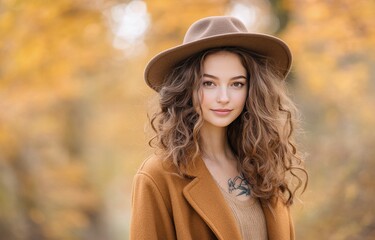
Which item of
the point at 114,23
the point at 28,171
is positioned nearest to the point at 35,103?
the point at 28,171

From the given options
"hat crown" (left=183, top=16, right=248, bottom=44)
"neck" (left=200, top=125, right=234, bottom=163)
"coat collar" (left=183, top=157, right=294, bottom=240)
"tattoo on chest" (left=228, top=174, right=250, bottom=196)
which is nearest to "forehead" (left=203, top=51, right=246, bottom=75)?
"hat crown" (left=183, top=16, right=248, bottom=44)

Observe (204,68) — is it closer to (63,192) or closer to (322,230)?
(322,230)

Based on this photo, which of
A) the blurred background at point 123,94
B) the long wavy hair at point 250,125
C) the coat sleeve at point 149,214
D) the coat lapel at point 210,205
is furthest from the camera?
the blurred background at point 123,94

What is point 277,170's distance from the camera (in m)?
3.50

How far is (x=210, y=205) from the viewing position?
316cm

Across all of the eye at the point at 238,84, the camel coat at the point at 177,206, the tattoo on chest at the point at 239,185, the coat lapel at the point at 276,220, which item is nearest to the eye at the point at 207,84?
the eye at the point at 238,84

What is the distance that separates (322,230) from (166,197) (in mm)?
3086

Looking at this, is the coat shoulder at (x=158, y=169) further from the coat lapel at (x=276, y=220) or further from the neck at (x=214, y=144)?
the coat lapel at (x=276, y=220)

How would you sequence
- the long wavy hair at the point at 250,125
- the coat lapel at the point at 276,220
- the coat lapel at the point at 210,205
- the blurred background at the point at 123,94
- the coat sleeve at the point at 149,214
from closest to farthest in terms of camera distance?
the coat sleeve at the point at 149,214
the coat lapel at the point at 210,205
the long wavy hair at the point at 250,125
the coat lapel at the point at 276,220
the blurred background at the point at 123,94

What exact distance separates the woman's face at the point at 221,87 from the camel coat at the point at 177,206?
27cm

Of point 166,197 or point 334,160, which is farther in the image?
point 334,160

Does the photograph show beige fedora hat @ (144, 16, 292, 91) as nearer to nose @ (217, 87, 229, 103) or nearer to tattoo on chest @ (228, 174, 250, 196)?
nose @ (217, 87, 229, 103)

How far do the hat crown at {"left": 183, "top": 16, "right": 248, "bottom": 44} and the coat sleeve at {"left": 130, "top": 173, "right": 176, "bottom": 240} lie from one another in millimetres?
714

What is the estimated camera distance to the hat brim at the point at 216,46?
3131mm
